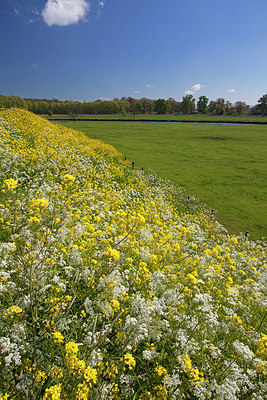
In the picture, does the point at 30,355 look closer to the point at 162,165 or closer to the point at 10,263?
the point at 10,263

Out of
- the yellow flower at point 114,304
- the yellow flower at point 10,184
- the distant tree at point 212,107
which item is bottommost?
the yellow flower at point 114,304

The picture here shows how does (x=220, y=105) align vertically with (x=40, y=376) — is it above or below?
above

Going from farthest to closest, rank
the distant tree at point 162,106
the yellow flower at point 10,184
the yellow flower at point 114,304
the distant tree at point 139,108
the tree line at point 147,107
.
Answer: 1. the distant tree at point 162,106
2. the distant tree at point 139,108
3. the tree line at point 147,107
4. the yellow flower at point 114,304
5. the yellow flower at point 10,184

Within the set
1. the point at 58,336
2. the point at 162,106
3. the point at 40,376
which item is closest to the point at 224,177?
the point at 58,336

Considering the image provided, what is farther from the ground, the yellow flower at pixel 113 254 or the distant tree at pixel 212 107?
the distant tree at pixel 212 107

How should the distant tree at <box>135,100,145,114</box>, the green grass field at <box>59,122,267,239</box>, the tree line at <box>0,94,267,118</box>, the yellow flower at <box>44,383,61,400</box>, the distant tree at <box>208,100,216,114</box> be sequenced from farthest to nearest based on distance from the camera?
the distant tree at <box>208,100,216,114</box> < the distant tree at <box>135,100,145,114</box> < the tree line at <box>0,94,267,118</box> < the green grass field at <box>59,122,267,239</box> < the yellow flower at <box>44,383,61,400</box>

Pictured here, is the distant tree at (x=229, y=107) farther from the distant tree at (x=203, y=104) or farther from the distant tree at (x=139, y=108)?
the distant tree at (x=139, y=108)

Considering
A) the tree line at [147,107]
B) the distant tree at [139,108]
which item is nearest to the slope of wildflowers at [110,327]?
the tree line at [147,107]

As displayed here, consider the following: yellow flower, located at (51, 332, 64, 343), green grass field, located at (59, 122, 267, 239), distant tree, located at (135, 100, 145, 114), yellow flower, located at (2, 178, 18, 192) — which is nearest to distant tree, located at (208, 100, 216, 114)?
distant tree, located at (135, 100, 145, 114)

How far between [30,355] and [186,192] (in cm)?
1138

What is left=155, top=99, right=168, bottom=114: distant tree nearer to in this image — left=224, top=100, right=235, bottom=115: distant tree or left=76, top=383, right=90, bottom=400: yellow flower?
left=224, top=100, right=235, bottom=115: distant tree

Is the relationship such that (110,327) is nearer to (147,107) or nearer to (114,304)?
(114,304)

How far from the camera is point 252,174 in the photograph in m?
15.7

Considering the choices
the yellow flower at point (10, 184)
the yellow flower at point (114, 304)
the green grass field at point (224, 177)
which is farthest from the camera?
the green grass field at point (224, 177)
